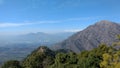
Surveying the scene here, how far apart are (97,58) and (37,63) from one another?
1286 inches

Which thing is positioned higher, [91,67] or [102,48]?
[102,48]

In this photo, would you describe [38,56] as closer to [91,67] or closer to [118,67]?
[91,67]

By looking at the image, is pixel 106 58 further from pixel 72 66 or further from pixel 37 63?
pixel 37 63

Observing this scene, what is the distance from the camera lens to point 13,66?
85.7 metres

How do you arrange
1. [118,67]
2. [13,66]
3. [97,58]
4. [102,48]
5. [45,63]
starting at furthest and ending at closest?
[45,63]
[13,66]
[102,48]
[97,58]
[118,67]

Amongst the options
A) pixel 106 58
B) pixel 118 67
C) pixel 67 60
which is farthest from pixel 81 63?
pixel 118 67

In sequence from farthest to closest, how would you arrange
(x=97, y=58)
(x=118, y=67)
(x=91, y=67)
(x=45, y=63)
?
(x=45, y=63)
(x=97, y=58)
(x=91, y=67)
(x=118, y=67)

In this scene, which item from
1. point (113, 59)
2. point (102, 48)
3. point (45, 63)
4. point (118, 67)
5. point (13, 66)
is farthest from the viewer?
point (45, 63)

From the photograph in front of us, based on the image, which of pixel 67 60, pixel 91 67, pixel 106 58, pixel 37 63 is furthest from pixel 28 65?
pixel 106 58

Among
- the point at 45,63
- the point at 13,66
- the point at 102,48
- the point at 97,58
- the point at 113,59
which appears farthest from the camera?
the point at 45,63

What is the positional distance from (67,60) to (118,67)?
143 feet

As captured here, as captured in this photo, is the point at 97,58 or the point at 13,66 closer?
→ the point at 97,58

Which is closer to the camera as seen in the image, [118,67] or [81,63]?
[118,67]

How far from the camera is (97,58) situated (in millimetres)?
63125
